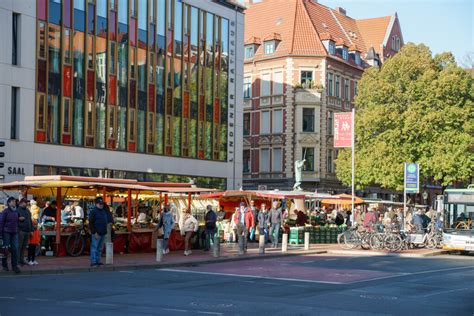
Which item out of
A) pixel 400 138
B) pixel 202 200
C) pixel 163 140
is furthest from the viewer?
pixel 400 138

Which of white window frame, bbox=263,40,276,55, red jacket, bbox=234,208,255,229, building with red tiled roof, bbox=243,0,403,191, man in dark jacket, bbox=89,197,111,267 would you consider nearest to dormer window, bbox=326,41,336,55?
building with red tiled roof, bbox=243,0,403,191

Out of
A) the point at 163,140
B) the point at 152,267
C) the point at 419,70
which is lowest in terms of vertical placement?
the point at 152,267

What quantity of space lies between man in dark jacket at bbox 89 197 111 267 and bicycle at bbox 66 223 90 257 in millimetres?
3649

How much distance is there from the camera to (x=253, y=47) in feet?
231

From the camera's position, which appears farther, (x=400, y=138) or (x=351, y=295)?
(x=400, y=138)

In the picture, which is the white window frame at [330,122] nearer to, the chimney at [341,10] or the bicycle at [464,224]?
the chimney at [341,10]

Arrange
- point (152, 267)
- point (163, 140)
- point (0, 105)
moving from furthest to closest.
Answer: point (163, 140) → point (0, 105) → point (152, 267)

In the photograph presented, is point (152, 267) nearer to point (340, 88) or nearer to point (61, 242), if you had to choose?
point (61, 242)

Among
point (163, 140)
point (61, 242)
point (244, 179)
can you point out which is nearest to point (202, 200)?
point (163, 140)

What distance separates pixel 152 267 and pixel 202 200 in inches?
787

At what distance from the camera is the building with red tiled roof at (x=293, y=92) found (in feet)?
218

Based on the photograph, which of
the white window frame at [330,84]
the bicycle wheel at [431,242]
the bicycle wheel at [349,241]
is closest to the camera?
the bicycle wheel at [349,241]

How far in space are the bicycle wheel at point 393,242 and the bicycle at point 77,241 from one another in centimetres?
1307

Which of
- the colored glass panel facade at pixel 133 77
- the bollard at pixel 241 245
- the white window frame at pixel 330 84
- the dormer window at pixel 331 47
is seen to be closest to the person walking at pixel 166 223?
the bollard at pixel 241 245
